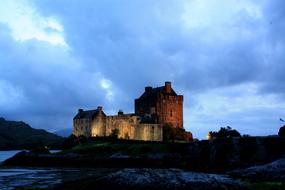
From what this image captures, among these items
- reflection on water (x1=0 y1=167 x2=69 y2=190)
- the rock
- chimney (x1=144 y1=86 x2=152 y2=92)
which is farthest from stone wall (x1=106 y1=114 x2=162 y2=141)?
the rock

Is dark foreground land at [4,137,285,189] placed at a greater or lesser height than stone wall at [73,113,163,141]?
lesser

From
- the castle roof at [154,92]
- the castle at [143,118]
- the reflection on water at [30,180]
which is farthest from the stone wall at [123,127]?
the reflection on water at [30,180]

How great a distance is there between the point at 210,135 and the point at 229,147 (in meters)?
41.4

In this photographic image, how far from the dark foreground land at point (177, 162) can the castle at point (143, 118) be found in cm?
1762

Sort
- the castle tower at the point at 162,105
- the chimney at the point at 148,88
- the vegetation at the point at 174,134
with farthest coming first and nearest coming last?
the chimney at the point at 148,88 → the castle tower at the point at 162,105 → the vegetation at the point at 174,134

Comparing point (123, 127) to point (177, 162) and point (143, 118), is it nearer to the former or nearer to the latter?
point (143, 118)

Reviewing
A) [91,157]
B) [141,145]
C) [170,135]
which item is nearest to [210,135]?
[170,135]

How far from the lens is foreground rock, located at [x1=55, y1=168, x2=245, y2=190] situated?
993 inches

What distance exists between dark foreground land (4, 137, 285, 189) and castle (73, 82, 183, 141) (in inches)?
694

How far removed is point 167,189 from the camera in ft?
81.1

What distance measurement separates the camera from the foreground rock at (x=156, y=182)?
2521cm

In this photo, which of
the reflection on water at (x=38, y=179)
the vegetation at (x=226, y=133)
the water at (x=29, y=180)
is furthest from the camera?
the vegetation at (x=226, y=133)

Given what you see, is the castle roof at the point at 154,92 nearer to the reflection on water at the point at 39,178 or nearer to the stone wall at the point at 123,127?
the stone wall at the point at 123,127

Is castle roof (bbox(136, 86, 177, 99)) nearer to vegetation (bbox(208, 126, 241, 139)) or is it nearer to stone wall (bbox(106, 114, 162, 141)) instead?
stone wall (bbox(106, 114, 162, 141))
